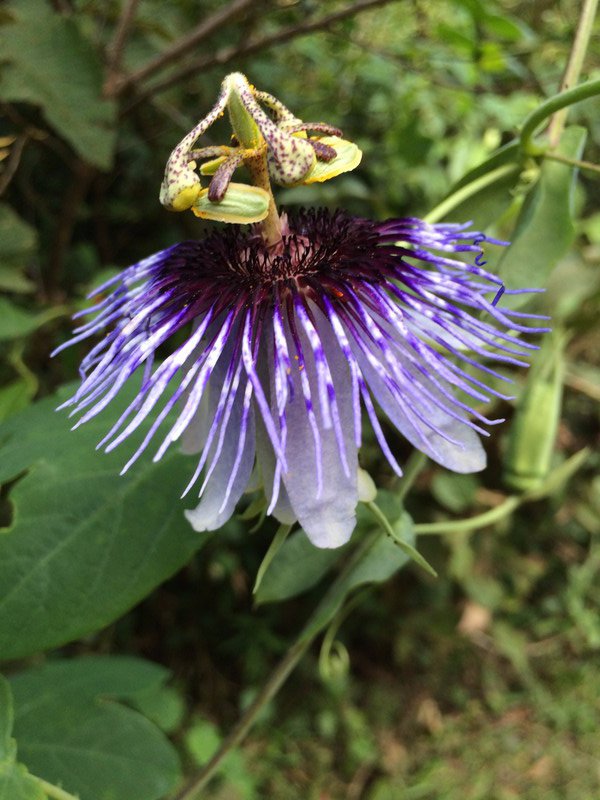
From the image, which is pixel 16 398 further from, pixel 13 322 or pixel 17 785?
pixel 17 785

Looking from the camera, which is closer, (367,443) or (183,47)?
(183,47)

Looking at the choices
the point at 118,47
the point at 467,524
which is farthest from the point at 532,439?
the point at 118,47

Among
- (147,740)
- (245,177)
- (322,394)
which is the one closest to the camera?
(322,394)

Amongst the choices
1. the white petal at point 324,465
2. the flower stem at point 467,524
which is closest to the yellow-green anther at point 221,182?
the white petal at point 324,465

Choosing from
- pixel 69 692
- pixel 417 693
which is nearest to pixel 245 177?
pixel 69 692

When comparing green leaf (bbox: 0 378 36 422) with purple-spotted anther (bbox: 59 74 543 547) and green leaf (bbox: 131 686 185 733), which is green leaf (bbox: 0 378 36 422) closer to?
purple-spotted anther (bbox: 59 74 543 547)

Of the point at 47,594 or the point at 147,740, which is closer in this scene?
the point at 47,594

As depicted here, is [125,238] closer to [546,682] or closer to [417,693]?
[417,693]
